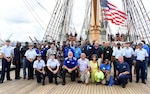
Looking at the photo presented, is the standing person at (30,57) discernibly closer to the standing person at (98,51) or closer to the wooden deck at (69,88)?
the wooden deck at (69,88)

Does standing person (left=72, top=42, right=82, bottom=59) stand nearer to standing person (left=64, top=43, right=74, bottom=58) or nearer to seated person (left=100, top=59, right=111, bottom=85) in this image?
standing person (left=64, top=43, right=74, bottom=58)

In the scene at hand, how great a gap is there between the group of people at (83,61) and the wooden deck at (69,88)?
0.92ft

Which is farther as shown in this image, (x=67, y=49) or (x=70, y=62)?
(x=67, y=49)

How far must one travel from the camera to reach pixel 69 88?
24.3 feet

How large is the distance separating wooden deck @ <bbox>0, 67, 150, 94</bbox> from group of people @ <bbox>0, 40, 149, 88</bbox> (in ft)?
0.92

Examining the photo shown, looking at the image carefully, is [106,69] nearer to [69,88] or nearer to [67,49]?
[69,88]

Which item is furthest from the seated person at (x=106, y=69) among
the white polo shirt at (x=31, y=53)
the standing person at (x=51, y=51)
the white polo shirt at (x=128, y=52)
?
the white polo shirt at (x=31, y=53)

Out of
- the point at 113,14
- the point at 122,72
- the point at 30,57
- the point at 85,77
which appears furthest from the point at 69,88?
the point at 113,14

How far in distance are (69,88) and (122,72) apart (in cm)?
176

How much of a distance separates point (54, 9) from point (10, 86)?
11.9 meters

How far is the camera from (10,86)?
7762mm

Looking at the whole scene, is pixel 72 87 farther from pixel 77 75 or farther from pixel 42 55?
pixel 42 55

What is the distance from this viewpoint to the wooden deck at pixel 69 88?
6.90m

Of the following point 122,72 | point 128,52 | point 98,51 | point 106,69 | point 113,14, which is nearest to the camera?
point 122,72
